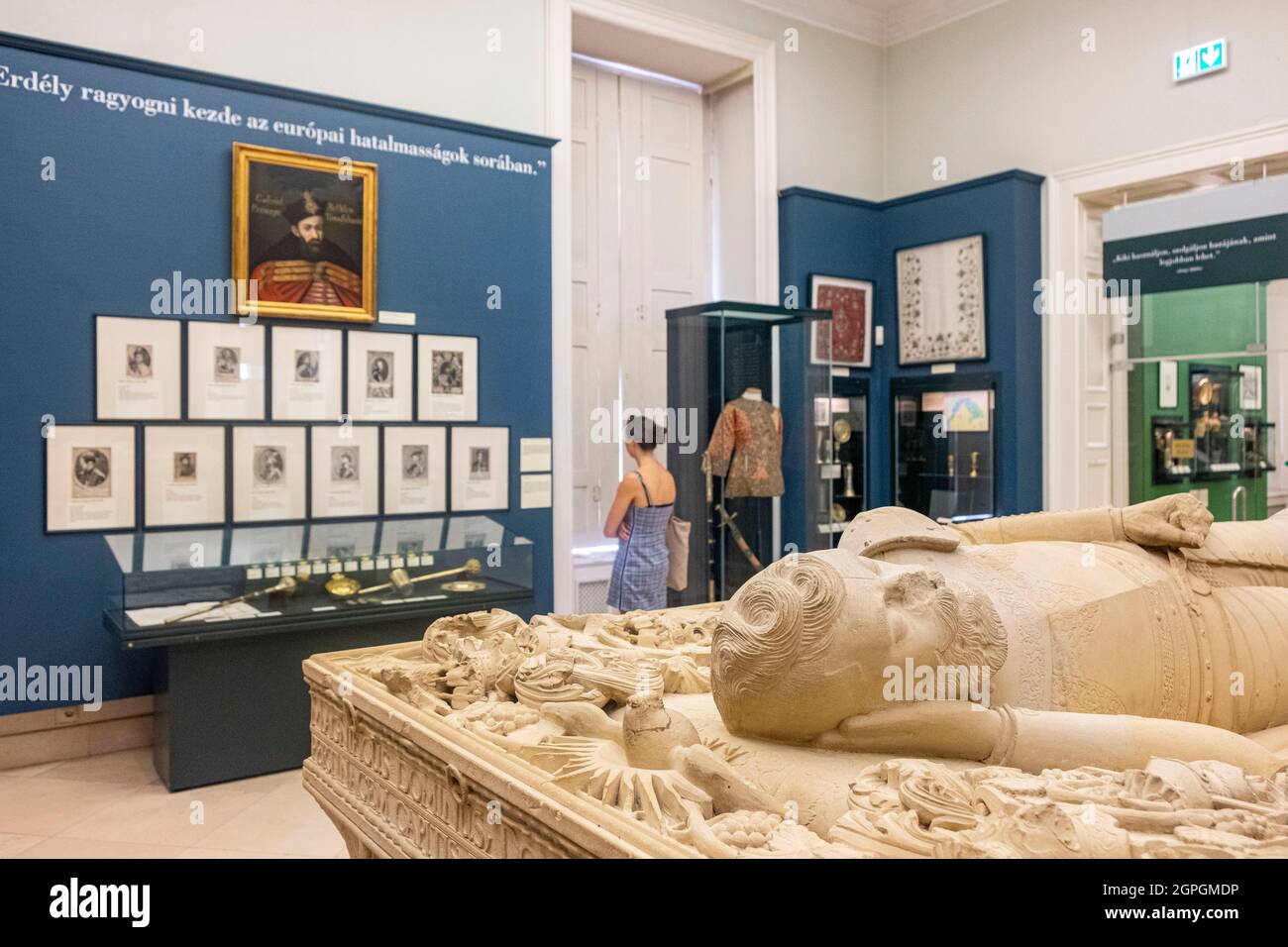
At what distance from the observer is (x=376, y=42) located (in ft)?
21.4

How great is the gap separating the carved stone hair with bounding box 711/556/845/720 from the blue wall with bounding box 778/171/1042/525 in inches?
215

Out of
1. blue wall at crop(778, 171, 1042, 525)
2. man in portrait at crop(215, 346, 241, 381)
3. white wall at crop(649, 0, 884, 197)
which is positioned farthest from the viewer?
white wall at crop(649, 0, 884, 197)

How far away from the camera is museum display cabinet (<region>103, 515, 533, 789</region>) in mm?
4797

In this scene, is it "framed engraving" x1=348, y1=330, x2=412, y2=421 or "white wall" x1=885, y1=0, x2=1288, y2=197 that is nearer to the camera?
"framed engraving" x1=348, y1=330, x2=412, y2=421

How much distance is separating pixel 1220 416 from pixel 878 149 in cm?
398

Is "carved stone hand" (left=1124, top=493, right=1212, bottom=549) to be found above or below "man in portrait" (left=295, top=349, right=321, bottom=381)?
below

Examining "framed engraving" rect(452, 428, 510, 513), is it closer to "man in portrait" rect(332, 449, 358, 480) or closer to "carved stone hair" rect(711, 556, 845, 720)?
"man in portrait" rect(332, 449, 358, 480)

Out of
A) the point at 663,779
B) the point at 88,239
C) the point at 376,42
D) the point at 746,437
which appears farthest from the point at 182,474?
the point at 663,779

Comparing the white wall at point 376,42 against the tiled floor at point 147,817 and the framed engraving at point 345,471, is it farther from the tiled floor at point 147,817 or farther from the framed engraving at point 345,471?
the tiled floor at point 147,817

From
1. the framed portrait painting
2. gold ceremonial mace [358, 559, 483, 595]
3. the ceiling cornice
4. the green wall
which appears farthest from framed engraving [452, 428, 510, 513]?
Answer: the green wall

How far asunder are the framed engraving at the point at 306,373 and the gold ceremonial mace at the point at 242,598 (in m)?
1.31

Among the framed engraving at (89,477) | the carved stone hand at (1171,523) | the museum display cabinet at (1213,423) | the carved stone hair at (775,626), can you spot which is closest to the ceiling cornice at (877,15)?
the museum display cabinet at (1213,423)

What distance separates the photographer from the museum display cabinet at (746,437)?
7082 mm

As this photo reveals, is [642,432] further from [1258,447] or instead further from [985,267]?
[1258,447]
